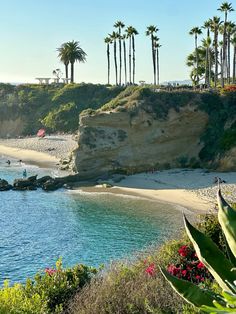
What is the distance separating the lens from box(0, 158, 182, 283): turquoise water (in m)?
28.7

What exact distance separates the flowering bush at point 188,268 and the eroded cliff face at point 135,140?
131ft

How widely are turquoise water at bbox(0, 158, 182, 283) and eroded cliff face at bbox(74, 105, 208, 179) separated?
798 cm

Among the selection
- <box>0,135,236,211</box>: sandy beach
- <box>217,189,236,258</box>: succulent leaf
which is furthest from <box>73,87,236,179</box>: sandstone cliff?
<box>217,189,236,258</box>: succulent leaf

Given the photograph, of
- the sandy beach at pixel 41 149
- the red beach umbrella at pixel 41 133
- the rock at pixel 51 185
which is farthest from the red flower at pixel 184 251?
the red beach umbrella at pixel 41 133

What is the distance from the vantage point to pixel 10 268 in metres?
27.1

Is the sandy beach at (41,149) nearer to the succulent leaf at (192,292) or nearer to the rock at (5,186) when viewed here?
the rock at (5,186)

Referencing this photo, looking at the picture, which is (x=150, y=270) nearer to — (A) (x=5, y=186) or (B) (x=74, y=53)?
(A) (x=5, y=186)

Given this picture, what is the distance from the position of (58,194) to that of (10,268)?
2139 centimetres

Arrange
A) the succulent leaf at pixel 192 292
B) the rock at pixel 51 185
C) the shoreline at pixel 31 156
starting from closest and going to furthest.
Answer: the succulent leaf at pixel 192 292, the rock at pixel 51 185, the shoreline at pixel 31 156

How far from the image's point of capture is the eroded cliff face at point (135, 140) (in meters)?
55.3

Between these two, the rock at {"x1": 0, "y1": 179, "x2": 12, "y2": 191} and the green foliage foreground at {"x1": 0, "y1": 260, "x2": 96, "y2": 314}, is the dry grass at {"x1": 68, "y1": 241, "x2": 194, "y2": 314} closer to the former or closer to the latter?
the green foliage foreground at {"x1": 0, "y1": 260, "x2": 96, "y2": 314}

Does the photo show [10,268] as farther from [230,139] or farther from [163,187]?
[230,139]

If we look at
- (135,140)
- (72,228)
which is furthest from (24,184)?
(72,228)

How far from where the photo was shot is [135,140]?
55.9 meters
